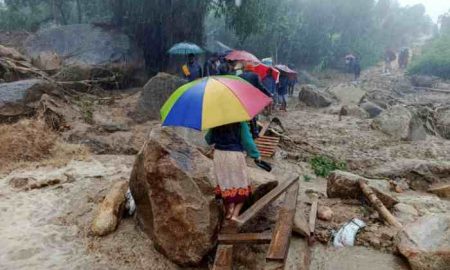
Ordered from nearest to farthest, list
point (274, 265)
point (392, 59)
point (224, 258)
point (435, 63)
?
point (274, 265) < point (224, 258) < point (435, 63) < point (392, 59)

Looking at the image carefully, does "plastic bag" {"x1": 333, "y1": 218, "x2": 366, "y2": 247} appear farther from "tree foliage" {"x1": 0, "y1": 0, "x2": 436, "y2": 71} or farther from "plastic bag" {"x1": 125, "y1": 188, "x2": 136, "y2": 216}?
"tree foliage" {"x1": 0, "y1": 0, "x2": 436, "y2": 71}

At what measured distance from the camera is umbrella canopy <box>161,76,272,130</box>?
4004mm

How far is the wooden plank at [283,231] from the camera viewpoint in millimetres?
3941

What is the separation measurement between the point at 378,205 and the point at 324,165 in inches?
135

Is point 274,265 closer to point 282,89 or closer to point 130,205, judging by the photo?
point 130,205

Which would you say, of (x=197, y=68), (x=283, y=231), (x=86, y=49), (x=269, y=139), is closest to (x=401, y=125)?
(x=269, y=139)

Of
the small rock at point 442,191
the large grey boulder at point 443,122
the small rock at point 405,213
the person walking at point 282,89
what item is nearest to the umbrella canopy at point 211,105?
the small rock at point 405,213

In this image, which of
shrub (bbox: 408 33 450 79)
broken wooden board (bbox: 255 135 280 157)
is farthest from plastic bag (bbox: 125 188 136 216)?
shrub (bbox: 408 33 450 79)

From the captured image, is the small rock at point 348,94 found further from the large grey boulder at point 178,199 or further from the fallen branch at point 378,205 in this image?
the large grey boulder at point 178,199

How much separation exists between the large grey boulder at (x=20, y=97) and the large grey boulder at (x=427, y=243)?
8450mm

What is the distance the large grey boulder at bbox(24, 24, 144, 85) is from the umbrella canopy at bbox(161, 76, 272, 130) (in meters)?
9.83

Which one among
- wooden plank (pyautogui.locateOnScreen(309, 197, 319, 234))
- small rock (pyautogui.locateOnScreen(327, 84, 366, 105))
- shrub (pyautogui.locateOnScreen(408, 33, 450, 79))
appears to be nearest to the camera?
wooden plank (pyautogui.locateOnScreen(309, 197, 319, 234))

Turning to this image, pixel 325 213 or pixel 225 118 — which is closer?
pixel 225 118

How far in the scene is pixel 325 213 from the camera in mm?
5348
